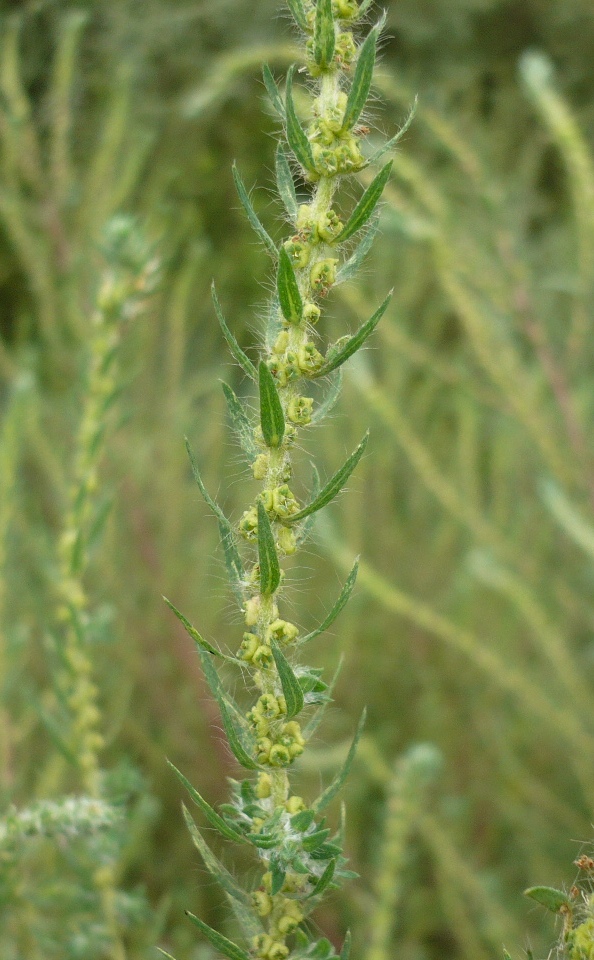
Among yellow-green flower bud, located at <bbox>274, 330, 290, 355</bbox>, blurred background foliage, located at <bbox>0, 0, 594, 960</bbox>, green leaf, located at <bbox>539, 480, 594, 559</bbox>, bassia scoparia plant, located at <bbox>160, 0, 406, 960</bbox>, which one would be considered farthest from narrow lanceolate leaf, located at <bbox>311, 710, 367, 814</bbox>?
green leaf, located at <bbox>539, 480, 594, 559</bbox>

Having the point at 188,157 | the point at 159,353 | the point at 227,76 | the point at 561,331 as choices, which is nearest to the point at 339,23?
the point at 227,76

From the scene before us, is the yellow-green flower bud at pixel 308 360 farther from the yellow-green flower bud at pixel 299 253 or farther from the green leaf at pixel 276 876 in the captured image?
the green leaf at pixel 276 876

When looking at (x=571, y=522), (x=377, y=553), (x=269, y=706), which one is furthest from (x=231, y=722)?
(x=377, y=553)

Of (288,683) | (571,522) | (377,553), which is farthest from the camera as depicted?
(377,553)

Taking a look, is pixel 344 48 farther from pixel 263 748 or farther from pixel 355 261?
pixel 263 748

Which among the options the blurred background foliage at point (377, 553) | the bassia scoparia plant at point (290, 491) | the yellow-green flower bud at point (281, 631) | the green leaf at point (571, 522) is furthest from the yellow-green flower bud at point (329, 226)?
the green leaf at point (571, 522)

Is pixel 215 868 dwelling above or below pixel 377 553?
below

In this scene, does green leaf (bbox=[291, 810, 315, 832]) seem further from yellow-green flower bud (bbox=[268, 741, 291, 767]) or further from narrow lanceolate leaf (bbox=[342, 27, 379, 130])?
narrow lanceolate leaf (bbox=[342, 27, 379, 130])
